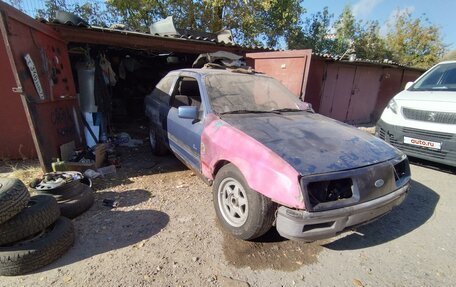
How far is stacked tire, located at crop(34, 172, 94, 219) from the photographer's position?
9.68 feet

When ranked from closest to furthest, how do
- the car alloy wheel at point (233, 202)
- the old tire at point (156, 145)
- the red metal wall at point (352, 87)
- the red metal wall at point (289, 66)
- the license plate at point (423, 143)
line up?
the car alloy wheel at point (233, 202), the license plate at point (423, 143), the old tire at point (156, 145), the red metal wall at point (289, 66), the red metal wall at point (352, 87)

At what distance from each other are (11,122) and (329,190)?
17.4 feet

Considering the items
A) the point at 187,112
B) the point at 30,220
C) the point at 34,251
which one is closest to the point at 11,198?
the point at 30,220

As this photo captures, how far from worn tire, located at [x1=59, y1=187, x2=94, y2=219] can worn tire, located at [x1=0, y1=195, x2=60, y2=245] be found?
0.38m

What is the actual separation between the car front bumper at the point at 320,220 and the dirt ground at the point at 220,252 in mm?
484

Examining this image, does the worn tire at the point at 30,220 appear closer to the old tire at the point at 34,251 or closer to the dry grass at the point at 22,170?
the old tire at the point at 34,251

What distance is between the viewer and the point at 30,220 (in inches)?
89.0

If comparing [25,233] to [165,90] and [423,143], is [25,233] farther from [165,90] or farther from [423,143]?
[423,143]

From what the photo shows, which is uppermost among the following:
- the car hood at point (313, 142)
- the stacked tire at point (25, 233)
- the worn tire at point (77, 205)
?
the car hood at point (313, 142)

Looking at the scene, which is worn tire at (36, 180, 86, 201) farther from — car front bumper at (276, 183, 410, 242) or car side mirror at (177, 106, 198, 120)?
car front bumper at (276, 183, 410, 242)

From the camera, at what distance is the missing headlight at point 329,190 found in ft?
6.77

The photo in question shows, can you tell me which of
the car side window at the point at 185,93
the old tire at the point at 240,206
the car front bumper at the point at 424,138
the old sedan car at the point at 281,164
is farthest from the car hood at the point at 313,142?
the car front bumper at the point at 424,138

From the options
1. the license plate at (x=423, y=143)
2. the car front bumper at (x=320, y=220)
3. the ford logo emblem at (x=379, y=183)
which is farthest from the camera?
the license plate at (x=423, y=143)

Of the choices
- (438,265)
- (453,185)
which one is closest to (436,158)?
(453,185)
